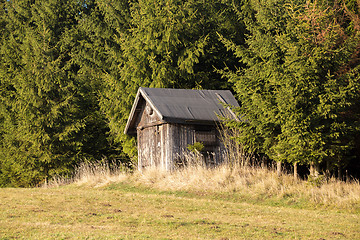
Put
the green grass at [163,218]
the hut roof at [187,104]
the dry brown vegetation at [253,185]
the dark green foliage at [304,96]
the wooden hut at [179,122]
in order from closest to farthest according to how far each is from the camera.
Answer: the green grass at [163,218]
the dry brown vegetation at [253,185]
the dark green foliage at [304,96]
the hut roof at [187,104]
the wooden hut at [179,122]

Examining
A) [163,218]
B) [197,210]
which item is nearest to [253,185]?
[197,210]

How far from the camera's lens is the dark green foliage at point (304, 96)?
54.4ft

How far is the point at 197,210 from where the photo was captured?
530 inches

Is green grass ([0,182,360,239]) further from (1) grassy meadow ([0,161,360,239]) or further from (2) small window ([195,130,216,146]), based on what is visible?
(2) small window ([195,130,216,146])

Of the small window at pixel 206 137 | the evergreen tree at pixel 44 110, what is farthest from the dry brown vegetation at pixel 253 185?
the evergreen tree at pixel 44 110

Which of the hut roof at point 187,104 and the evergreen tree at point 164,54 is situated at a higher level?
the evergreen tree at point 164,54

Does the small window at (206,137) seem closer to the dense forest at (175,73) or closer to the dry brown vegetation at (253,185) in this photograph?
the dry brown vegetation at (253,185)

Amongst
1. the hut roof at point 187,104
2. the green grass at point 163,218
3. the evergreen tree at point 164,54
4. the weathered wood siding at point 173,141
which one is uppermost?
the evergreen tree at point 164,54

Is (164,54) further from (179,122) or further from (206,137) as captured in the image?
(179,122)

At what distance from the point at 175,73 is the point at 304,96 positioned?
466 inches

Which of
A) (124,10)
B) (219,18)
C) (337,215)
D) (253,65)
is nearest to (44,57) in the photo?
(124,10)

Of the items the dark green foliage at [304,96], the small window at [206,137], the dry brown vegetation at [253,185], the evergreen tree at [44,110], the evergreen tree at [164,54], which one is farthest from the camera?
the evergreen tree at [44,110]

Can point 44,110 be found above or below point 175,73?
below

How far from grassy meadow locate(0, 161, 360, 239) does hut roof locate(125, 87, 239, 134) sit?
2.49 metres
